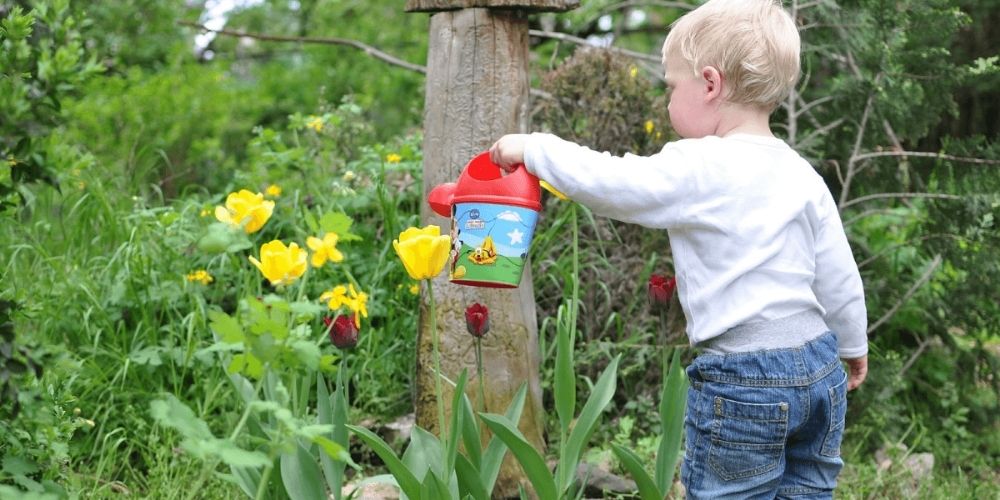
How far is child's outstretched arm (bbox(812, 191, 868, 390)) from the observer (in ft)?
7.50

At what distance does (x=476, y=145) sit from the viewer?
298 centimetres

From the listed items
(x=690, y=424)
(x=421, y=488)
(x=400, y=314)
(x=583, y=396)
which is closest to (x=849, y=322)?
(x=690, y=424)

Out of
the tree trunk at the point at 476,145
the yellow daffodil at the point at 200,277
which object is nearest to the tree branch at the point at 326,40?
the yellow daffodil at the point at 200,277

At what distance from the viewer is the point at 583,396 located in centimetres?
354

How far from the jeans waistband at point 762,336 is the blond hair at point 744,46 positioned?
1.43ft

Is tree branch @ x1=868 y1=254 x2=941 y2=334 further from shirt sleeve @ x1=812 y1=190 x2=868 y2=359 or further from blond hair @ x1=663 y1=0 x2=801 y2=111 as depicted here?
blond hair @ x1=663 y1=0 x2=801 y2=111

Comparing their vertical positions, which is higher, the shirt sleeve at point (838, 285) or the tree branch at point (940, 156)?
the tree branch at point (940, 156)

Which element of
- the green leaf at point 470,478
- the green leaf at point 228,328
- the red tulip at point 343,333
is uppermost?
the green leaf at point 228,328

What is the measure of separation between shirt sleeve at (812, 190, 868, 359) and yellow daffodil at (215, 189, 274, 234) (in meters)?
1.13

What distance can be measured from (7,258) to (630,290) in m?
2.07

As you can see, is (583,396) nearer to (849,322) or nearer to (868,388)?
(868,388)

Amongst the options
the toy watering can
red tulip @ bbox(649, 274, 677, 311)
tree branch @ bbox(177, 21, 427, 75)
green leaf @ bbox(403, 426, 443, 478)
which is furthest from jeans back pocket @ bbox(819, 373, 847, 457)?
tree branch @ bbox(177, 21, 427, 75)

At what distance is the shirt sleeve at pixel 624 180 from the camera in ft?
6.80

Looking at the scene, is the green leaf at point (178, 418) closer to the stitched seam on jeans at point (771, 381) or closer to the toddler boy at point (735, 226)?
the toddler boy at point (735, 226)
